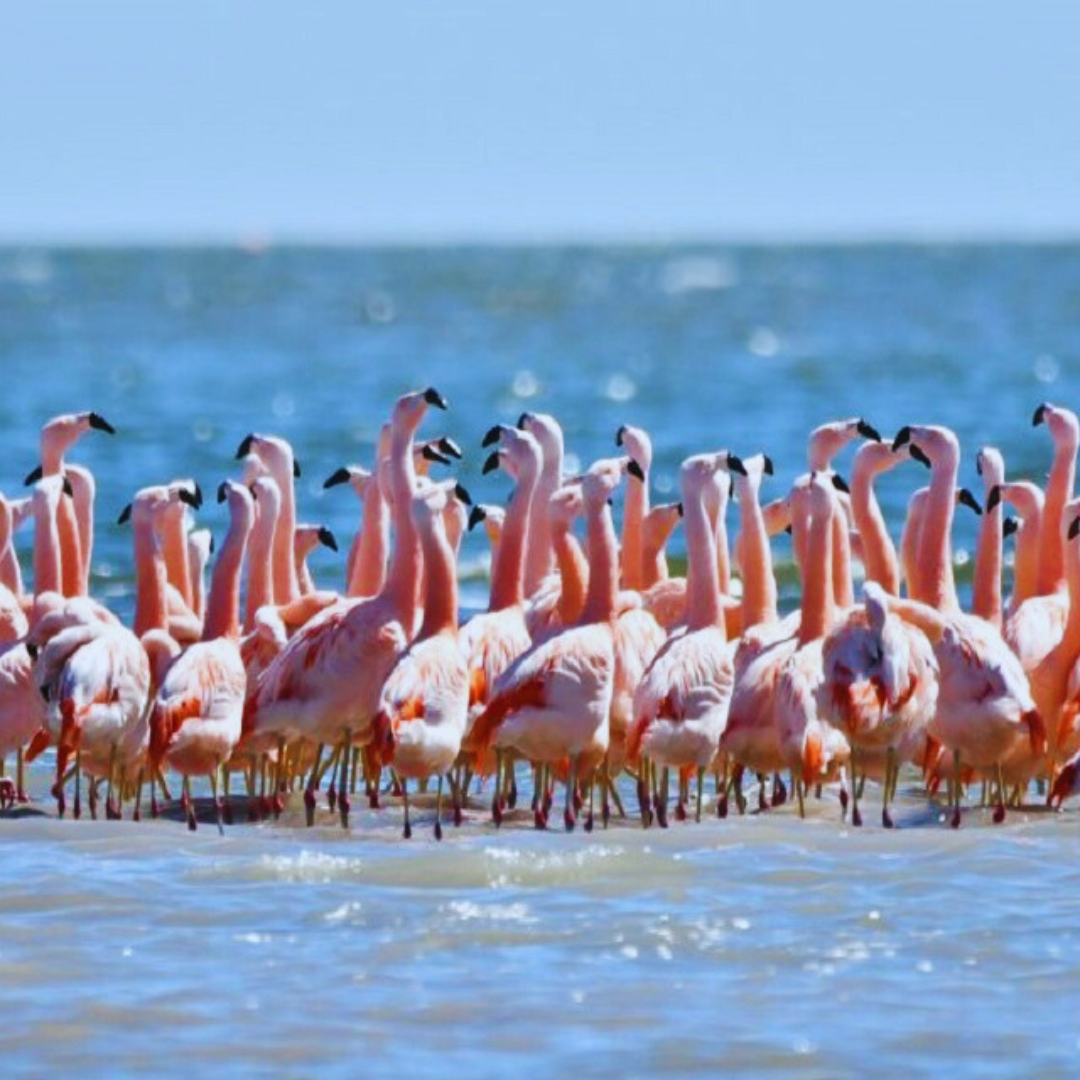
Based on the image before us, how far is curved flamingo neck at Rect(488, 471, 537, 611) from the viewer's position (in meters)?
10.9

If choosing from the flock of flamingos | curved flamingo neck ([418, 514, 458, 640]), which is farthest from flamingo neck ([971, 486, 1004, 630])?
curved flamingo neck ([418, 514, 458, 640])

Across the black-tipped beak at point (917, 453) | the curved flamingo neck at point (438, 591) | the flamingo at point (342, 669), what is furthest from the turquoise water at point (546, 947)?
the black-tipped beak at point (917, 453)

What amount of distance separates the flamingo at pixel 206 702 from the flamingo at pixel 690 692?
4.17 feet

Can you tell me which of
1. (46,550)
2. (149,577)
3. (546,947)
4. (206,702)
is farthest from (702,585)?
(546,947)

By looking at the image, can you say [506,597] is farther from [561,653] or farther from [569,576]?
[561,653]

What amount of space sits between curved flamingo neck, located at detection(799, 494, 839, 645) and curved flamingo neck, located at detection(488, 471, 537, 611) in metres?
0.98

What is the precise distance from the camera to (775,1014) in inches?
306

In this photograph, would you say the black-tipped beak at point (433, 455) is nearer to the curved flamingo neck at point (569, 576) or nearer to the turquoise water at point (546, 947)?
the curved flamingo neck at point (569, 576)

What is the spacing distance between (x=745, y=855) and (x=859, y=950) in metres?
1.19

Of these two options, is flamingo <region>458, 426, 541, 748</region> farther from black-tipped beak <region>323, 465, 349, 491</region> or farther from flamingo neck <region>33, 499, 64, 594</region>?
flamingo neck <region>33, 499, 64, 594</region>

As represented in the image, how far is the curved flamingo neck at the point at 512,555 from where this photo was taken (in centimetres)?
1088

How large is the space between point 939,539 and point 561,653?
1592 mm

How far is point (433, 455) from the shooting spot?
445 inches

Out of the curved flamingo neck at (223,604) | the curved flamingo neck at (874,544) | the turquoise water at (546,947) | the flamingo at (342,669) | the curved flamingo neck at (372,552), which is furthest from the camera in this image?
the curved flamingo neck at (372,552)
